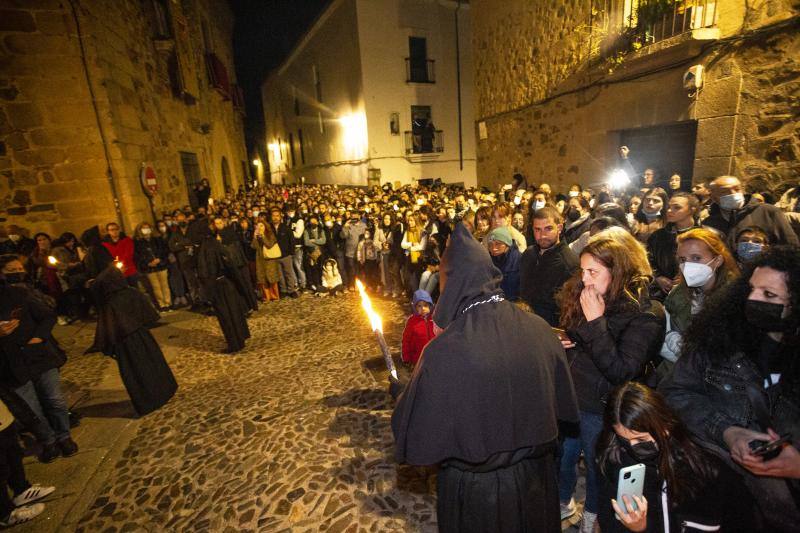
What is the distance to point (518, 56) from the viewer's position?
1095cm

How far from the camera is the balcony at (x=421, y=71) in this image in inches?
831

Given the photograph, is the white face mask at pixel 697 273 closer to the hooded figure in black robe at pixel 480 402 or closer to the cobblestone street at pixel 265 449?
the hooded figure in black robe at pixel 480 402

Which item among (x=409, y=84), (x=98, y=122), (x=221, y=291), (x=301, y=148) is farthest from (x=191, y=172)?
(x=301, y=148)

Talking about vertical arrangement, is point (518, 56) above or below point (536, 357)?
above

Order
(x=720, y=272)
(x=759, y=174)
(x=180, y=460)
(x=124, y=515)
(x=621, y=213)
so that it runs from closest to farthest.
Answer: (x=720, y=272) < (x=124, y=515) < (x=180, y=460) < (x=621, y=213) < (x=759, y=174)

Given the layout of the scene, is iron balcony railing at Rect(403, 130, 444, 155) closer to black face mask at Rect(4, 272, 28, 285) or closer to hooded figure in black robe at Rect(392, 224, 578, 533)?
black face mask at Rect(4, 272, 28, 285)

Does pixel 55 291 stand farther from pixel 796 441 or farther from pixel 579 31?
pixel 579 31

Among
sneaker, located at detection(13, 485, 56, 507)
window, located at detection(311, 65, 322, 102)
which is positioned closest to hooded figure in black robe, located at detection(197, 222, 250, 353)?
sneaker, located at detection(13, 485, 56, 507)

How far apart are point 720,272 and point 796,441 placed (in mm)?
1346

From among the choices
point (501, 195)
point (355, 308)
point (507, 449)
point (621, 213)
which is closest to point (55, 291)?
point (355, 308)

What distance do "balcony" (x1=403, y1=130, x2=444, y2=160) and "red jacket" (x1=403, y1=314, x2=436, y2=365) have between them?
18.6 m

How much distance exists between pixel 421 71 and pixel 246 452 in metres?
22.4

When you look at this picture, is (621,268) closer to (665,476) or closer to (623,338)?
(623,338)

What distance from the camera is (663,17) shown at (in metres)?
6.49
